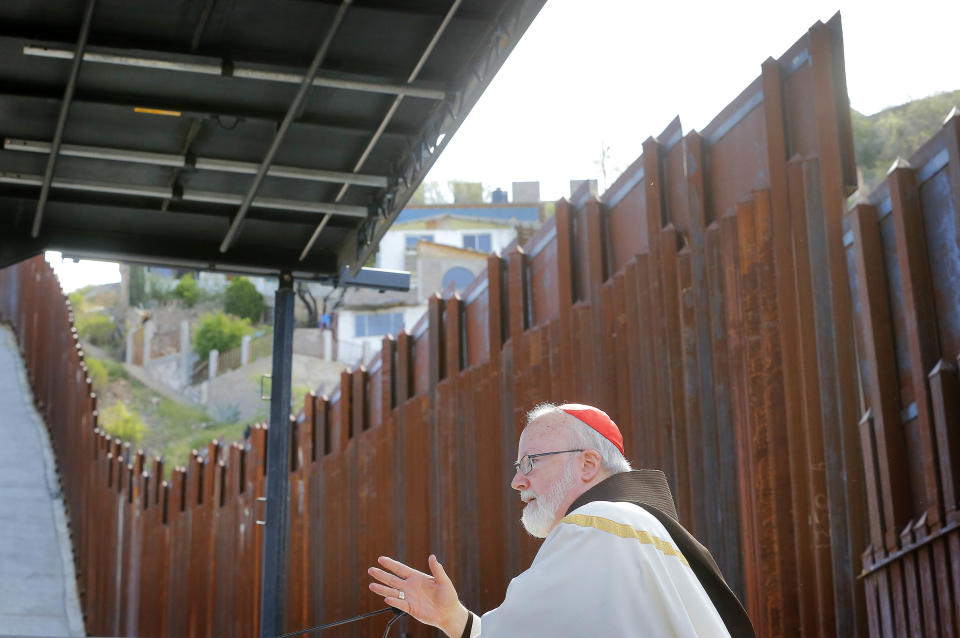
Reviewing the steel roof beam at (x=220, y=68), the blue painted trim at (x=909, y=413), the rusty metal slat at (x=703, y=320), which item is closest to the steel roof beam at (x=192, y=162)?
the steel roof beam at (x=220, y=68)

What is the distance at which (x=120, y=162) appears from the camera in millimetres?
10539

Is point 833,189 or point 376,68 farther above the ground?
point 376,68

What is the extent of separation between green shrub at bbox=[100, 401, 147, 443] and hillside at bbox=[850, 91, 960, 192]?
37089 millimetres

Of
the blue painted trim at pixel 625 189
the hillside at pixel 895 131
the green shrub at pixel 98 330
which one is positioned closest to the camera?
the blue painted trim at pixel 625 189

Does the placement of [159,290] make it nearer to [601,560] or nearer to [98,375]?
[98,375]

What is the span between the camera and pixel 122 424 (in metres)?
59.8

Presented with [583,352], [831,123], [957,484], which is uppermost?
[831,123]

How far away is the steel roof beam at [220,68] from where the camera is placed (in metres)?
8.30

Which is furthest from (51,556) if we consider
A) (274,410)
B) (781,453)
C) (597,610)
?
(597,610)

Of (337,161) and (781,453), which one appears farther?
(337,161)

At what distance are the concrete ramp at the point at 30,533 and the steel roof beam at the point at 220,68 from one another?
38.1 feet

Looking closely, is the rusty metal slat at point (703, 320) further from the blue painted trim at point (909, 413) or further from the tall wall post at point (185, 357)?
the tall wall post at point (185, 357)

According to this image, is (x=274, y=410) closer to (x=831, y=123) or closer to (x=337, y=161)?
(x=337, y=161)

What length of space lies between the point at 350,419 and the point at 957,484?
11222mm
